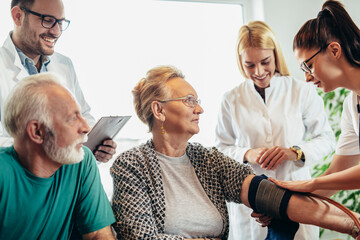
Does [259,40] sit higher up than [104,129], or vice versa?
[259,40]

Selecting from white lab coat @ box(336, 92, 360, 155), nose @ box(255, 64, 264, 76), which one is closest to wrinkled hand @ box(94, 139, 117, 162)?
nose @ box(255, 64, 264, 76)

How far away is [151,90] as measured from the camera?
5.77ft

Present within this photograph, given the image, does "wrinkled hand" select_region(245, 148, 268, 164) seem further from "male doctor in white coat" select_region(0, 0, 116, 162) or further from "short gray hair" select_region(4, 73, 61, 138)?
"short gray hair" select_region(4, 73, 61, 138)

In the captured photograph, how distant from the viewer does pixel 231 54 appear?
3.43 metres

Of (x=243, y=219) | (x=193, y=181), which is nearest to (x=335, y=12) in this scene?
(x=193, y=181)

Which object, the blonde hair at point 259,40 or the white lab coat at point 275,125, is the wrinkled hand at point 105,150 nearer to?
the white lab coat at point 275,125

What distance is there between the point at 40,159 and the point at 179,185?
0.59 m

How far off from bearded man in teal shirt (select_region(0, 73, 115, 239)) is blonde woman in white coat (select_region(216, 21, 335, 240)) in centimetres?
106

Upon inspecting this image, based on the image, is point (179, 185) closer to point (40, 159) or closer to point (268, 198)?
point (268, 198)

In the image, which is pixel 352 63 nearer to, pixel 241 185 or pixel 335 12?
pixel 335 12

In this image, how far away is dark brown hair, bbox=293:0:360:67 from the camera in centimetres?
156

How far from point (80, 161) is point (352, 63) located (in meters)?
1.16

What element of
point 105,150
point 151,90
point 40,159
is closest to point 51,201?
point 40,159

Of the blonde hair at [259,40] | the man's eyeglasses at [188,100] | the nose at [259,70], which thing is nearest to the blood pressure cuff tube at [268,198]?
the man's eyeglasses at [188,100]
